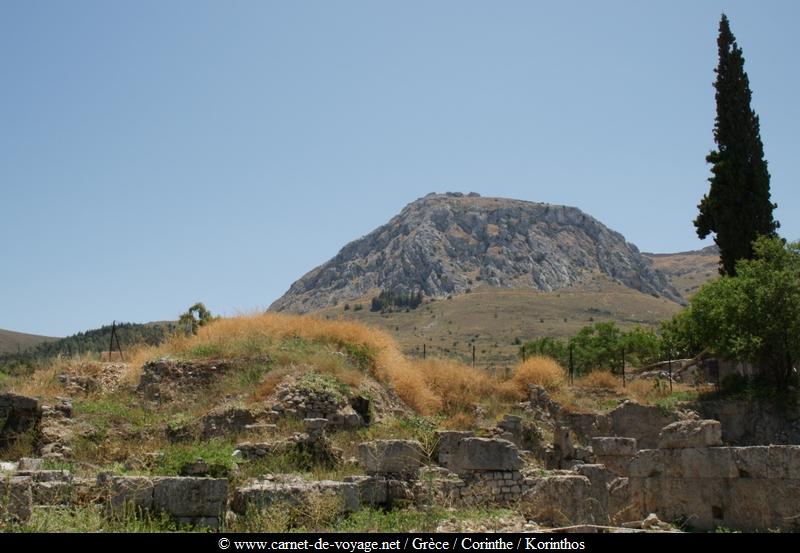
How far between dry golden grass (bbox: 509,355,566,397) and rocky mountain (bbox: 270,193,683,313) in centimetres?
10959

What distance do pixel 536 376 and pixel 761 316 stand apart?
7987mm

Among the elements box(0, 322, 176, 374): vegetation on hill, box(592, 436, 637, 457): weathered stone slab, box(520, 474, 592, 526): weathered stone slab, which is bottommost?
box(592, 436, 637, 457): weathered stone slab

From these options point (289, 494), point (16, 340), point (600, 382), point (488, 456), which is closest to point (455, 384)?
point (600, 382)

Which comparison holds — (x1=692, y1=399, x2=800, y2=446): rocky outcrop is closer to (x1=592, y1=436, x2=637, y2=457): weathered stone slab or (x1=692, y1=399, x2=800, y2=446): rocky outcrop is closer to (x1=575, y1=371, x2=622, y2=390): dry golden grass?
(x1=575, y1=371, x2=622, y2=390): dry golden grass

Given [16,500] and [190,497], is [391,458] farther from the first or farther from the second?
[16,500]

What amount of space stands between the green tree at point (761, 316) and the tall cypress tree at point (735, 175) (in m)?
4.87

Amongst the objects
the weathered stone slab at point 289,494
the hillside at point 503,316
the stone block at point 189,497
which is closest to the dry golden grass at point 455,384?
the weathered stone slab at point 289,494

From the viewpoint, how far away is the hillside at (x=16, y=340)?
77625 millimetres

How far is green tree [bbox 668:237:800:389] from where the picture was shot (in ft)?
86.6

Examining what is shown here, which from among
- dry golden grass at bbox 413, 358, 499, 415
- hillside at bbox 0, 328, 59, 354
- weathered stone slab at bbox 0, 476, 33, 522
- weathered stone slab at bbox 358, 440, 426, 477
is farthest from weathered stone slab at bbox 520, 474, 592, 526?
hillside at bbox 0, 328, 59, 354

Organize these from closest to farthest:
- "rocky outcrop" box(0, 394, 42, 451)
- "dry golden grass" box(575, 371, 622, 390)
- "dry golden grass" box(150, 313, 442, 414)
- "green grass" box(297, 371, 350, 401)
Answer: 1. "rocky outcrop" box(0, 394, 42, 451)
2. "green grass" box(297, 371, 350, 401)
3. "dry golden grass" box(150, 313, 442, 414)
4. "dry golden grass" box(575, 371, 622, 390)

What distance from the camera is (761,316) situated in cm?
2662

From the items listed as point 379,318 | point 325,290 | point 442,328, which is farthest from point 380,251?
point 442,328

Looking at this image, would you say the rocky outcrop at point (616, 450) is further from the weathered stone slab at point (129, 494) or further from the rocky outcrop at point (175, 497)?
the weathered stone slab at point (129, 494)
